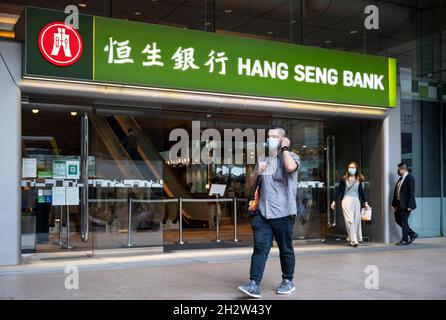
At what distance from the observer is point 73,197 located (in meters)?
8.46

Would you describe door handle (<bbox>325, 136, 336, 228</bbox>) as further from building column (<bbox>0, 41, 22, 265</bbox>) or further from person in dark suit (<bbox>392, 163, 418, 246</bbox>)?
building column (<bbox>0, 41, 22, 265</bbox>)

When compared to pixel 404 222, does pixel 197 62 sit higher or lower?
higher

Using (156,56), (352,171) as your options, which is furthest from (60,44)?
(352,171)

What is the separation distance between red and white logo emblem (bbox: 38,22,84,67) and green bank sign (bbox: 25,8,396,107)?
0.03ft

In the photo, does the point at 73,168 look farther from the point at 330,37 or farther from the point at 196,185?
the point at 196,185

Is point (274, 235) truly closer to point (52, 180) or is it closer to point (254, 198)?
point (254, 198)

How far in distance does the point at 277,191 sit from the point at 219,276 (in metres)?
1.69

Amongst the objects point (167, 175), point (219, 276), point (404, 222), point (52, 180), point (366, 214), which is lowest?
point (219, 276)

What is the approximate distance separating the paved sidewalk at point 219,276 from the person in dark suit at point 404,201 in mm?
995

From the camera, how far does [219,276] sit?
6727 millimetres

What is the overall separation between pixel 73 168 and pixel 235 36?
11.2 feet

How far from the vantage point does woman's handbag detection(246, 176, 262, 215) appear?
5.62 meters

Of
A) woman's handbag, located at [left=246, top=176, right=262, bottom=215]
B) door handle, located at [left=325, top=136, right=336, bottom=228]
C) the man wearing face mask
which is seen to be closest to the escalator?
door handle, located at [left=325, top=136, right=336, bottom=228]

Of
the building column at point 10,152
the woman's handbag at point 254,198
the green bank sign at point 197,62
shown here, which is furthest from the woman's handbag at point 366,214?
the building column at point 10,152
